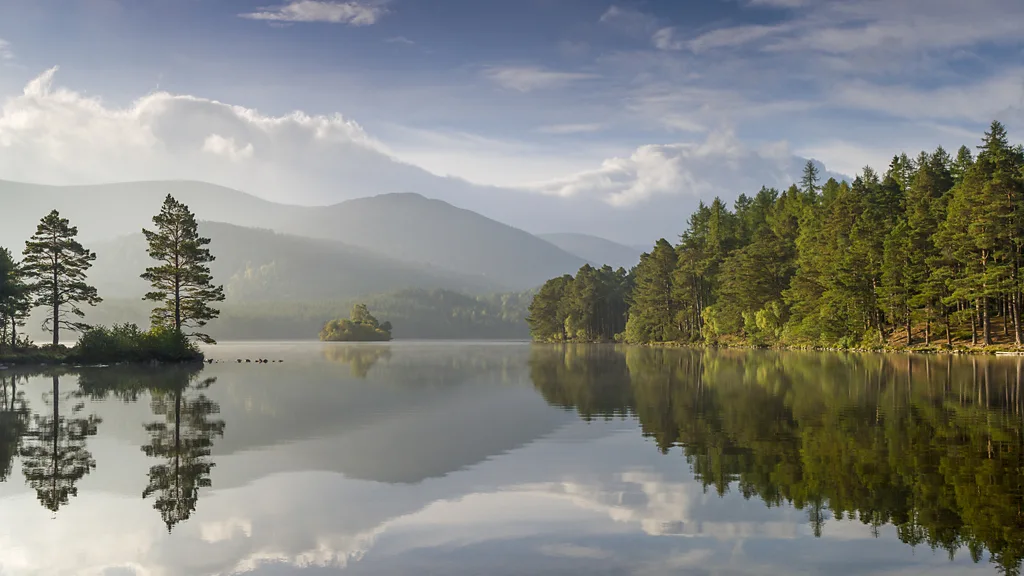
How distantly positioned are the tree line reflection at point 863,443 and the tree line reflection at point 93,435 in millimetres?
10703

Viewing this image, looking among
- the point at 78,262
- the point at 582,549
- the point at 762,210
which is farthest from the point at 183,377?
the point at 762,210

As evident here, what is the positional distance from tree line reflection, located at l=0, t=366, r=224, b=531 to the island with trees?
25.7 metres

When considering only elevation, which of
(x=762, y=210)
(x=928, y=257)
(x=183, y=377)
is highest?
(x=762, y=210)

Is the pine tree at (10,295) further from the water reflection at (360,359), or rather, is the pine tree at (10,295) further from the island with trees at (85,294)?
the water reflection at (360,359)

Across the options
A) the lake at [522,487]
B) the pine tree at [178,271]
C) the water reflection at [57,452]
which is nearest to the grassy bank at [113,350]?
the pine tree at [178,271]

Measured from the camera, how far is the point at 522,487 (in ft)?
51.2

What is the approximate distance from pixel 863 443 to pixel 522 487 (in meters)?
9.46

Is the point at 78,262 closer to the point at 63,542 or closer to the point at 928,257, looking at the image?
the point at 63,542

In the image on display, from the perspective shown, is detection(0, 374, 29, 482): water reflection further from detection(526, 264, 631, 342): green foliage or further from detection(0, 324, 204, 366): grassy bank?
detection(526, 264, 631, 342): green foliage

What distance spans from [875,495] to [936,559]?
366cm

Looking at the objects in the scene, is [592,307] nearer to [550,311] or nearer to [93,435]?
[550,311]

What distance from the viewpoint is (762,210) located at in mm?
139500

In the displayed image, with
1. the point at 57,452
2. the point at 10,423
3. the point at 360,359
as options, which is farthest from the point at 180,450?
the point at 360,359

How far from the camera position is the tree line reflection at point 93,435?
50.3ft
